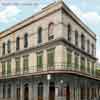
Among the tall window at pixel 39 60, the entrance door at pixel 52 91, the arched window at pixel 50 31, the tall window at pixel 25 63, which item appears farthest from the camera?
the tall window at pixel 25 63

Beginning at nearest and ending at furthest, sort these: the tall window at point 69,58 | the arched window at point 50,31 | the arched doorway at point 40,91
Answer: the tall window at point 69,58 → the arched window at point 50,31 → the arched doorway at point 40,91

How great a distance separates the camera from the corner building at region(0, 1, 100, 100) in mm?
32750

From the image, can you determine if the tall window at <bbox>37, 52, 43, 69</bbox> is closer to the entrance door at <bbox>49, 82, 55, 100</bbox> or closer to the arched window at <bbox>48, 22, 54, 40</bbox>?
the arched window at <bbox>48, 22, 54, 40</bbox>

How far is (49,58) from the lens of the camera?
34.1 m

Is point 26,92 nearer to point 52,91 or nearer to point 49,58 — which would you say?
point 52,91

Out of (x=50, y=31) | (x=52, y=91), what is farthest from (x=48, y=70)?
(x=50, y=31)

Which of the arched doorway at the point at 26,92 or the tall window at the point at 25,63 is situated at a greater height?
the tall window at the point at 25,63

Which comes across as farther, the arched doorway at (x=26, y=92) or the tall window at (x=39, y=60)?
the arched doorway at (x=26, y=92)

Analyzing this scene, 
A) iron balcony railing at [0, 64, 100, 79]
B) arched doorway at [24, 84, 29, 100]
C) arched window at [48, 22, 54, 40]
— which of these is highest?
arched window at [48, 22, 54, 40]

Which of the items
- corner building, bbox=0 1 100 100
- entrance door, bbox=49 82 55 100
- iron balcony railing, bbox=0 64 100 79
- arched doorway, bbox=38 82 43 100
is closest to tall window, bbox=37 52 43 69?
corner building, bbox=0 1 100 100

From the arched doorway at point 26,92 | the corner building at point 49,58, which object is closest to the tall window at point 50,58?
the corner building at point 49,58

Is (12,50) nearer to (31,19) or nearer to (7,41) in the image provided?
(7,41)

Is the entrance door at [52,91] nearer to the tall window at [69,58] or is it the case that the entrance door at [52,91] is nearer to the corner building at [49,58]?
the corner building at [49,58]

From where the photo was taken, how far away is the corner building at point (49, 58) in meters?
32.8
